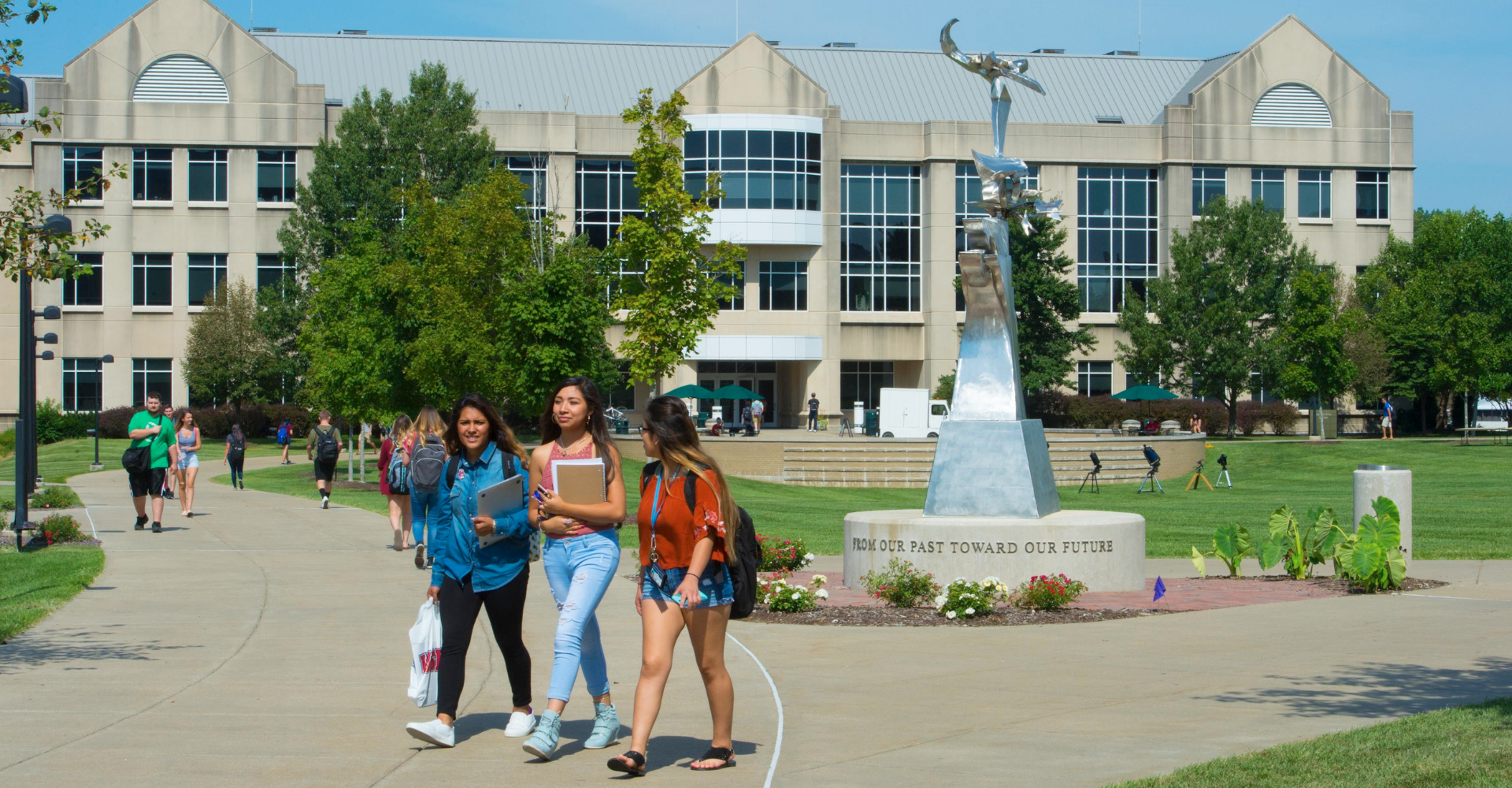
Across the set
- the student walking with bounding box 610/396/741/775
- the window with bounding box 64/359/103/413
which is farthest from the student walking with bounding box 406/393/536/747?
the window with bounding box 64/359/103/413

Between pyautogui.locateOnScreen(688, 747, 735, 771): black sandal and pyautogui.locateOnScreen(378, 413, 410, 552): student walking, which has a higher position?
pyautogui.locateOnScreen(378, 413, 410, 552): student walking

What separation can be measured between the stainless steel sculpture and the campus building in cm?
3855

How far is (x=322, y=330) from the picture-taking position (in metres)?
37.0

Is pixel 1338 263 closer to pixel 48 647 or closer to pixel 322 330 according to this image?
pixel 322 330

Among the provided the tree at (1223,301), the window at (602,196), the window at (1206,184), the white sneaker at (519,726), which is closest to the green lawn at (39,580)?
the white sneaker at (519,726)

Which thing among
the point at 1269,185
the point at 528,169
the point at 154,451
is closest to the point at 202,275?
the point at 528,169

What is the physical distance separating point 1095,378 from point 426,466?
52.1 m

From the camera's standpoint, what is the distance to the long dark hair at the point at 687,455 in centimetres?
621

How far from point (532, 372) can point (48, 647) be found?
607 inches

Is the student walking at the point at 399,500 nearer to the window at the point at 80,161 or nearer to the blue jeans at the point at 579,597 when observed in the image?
the blue jeans at the point at 579,597

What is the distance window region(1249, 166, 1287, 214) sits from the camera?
60.4m

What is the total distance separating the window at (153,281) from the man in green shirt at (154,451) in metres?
41.2

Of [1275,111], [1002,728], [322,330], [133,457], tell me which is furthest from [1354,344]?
[1002,728]

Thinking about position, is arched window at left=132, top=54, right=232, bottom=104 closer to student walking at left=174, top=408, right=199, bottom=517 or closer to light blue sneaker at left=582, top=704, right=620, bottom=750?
student walking at left=174, top=408, right=199, bottom=517
